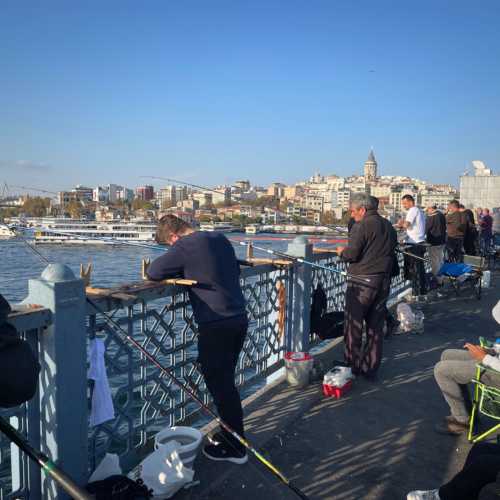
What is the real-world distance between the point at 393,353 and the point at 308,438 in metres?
2.32

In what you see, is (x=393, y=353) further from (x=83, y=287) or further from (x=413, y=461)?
(x=83, y=287)

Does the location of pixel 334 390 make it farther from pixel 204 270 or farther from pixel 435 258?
pixel 435 258

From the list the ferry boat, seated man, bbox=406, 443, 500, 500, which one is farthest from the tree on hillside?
seated man, bbox=406, 443, 500, 500

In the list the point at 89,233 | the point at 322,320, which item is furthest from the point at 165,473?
the point at 89,233

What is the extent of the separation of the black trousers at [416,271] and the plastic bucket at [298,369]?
419 cm

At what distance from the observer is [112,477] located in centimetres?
238

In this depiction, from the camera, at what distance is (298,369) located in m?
4.25

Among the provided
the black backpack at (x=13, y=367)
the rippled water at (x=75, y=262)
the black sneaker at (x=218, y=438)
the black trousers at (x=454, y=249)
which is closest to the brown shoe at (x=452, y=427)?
the black sneaker at (x=218, y=438)

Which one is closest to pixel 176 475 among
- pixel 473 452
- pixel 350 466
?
pixel 350 466

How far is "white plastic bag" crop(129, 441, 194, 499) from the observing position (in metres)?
2.54

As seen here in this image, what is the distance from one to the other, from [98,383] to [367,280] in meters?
2.63

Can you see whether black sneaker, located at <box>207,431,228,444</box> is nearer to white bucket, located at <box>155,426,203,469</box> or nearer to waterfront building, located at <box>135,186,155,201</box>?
white bucket, located at <box>155,426,203,469</box>

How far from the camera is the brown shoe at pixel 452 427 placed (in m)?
3.37

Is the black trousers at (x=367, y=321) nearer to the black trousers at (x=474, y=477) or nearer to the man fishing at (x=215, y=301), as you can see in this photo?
the man fishing at (x=215, y=301)
